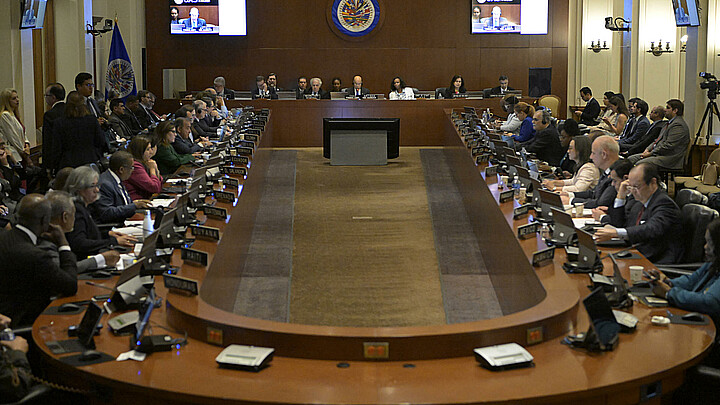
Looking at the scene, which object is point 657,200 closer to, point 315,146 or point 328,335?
point 328,335

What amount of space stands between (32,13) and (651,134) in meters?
7.91

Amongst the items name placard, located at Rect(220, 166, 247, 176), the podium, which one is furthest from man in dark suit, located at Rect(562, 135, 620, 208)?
the podium

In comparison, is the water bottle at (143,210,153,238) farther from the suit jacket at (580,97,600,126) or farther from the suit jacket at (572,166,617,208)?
the suit jacket at (580,97,600,126)

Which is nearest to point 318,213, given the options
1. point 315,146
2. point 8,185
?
point 8,185

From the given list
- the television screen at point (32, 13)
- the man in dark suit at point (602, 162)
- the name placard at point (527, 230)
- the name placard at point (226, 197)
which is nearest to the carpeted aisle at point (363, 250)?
the name placard at point (226, 197)

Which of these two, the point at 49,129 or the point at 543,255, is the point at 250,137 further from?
the point at 543,255

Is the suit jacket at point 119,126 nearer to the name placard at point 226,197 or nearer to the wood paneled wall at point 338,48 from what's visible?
the name placard at point 226,197

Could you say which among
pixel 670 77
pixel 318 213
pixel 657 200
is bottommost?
pixel 318 213

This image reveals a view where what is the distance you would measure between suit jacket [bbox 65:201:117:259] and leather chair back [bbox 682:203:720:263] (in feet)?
11.4

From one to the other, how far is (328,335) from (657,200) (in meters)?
2.94

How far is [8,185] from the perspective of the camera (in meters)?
7.21

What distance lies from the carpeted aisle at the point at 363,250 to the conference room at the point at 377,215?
31mm

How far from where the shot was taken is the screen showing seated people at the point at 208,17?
1636 centimetres

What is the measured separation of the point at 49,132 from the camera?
8656 millimetres
